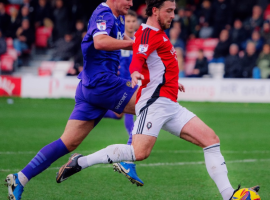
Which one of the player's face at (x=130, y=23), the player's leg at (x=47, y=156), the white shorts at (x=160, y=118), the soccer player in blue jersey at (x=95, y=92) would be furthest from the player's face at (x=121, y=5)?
the player's face at (x=130, y=23)

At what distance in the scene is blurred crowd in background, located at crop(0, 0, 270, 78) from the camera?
19.7 m

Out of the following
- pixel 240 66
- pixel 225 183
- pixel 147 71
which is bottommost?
pixel 240 66

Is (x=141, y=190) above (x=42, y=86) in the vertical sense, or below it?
A: above

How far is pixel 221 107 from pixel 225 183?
39.6 ft

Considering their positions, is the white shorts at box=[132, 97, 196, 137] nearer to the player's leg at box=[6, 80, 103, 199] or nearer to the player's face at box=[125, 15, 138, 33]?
the player's leg at box=[6, 80, 103, 199]

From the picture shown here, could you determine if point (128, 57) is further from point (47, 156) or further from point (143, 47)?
point (143, 47)

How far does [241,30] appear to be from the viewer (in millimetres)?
20781

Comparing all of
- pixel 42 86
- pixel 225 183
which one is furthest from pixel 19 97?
pixel 225 183

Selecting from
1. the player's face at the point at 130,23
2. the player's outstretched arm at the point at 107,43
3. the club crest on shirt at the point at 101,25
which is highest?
the club crest on shirt at the point at 101,25

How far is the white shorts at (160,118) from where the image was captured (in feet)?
17.5

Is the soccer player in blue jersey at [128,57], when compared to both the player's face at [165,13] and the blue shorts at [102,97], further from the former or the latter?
the player's face at [165,13]

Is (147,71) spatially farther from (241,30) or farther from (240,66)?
(241,30)

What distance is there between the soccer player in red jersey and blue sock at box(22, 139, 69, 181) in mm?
416

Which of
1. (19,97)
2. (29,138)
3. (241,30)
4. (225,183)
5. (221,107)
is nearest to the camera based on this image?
(225,183)
